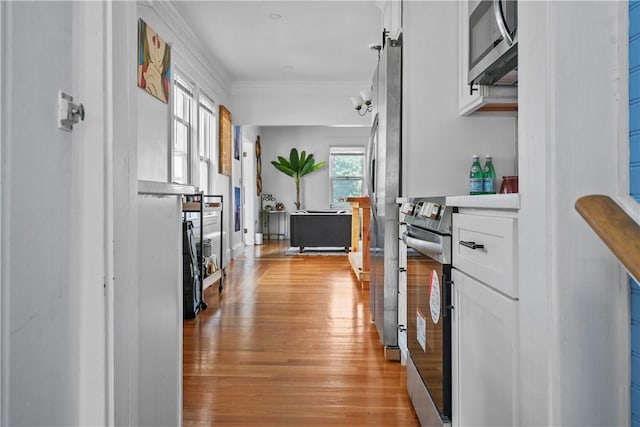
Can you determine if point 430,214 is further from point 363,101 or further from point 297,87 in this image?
point 297,87

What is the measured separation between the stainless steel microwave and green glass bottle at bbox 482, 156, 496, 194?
371mm

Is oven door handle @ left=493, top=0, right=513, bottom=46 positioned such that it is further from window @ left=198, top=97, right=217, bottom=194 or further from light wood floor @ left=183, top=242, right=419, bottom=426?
window @ left=198, top=97, right=217, bottom=194

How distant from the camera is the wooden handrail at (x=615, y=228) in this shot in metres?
0.61

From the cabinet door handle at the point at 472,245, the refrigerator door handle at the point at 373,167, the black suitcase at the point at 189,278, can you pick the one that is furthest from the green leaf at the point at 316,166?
the cabinet door handle at the point at 472,245

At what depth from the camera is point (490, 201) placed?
3.63ft

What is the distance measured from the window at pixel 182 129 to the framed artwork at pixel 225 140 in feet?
3.53

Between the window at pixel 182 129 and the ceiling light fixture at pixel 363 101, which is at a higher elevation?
the ceiling light fixture at pixel 363 101

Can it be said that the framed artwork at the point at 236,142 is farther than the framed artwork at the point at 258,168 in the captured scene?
No

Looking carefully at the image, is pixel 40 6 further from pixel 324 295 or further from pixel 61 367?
pixel 324 295

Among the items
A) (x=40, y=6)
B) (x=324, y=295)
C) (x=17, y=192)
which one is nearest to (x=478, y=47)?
(x=40, y=6)

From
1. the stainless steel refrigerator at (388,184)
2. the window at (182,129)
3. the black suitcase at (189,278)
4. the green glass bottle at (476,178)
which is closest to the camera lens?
the green glass bottle at (476,178)

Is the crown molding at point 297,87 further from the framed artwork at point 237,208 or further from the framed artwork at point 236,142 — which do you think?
the framed artwork at point 237,208

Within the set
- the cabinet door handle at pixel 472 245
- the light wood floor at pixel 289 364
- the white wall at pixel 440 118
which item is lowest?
the light wood floor at pixel 289 364

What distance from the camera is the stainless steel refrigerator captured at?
235 centimetres
